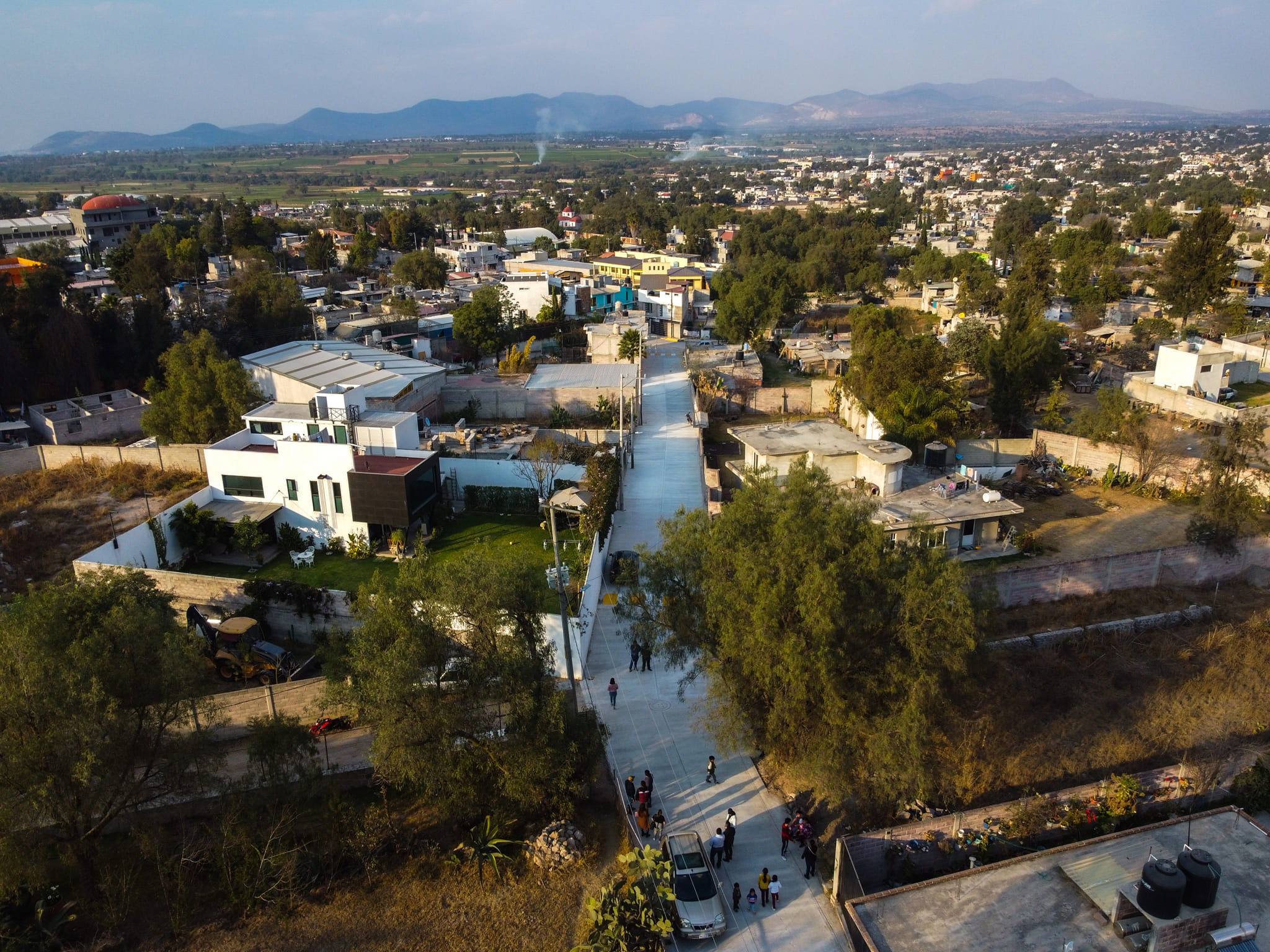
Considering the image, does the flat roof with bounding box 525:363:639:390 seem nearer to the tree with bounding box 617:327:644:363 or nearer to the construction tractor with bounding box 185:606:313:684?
the tree with bounding box 617:327:644:363

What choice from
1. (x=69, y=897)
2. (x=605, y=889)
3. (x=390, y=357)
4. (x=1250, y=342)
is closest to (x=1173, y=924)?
(x=605, y=889)

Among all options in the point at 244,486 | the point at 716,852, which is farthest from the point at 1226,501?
the point at 244,486

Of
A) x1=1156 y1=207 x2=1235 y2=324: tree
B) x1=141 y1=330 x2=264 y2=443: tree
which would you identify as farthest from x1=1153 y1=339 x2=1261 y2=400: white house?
x1=141 y1=330 x2=264 y2=443: tree

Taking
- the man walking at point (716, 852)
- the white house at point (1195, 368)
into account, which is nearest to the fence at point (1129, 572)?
the man walking at point (716, 852)

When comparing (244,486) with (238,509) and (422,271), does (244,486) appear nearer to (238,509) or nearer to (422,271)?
(238,509)

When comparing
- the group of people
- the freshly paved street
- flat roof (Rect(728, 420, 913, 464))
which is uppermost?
flat roof (Rect(728, 420, 913, 464))

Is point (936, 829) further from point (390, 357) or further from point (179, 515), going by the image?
point (390, 357)
